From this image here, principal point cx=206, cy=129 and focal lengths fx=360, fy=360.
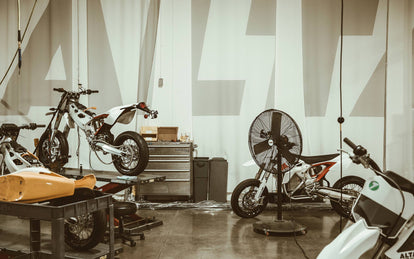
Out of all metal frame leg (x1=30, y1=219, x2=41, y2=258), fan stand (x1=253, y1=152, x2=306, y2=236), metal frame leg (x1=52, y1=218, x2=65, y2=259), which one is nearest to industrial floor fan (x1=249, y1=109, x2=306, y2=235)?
fan stand (x1=253, y1=152, x2=306, y2=236)

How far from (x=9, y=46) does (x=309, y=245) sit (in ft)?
16.0

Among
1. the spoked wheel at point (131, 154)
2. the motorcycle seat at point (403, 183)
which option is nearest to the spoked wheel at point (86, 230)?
the spoked wheel at point (131, 154)

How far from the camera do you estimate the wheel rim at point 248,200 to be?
13.2 feet

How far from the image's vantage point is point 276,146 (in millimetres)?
3424

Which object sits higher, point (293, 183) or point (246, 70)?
point (246, 70)

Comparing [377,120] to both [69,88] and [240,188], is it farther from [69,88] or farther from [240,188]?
→ [69,88]

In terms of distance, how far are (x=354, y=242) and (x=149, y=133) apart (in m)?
3.55

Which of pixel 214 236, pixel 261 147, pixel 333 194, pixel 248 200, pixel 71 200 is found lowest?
pixel 214 236

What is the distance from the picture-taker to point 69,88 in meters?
5.14

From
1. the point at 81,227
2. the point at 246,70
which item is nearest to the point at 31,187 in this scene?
the point at 81,227

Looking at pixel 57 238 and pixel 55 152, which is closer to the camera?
pixel 57 238

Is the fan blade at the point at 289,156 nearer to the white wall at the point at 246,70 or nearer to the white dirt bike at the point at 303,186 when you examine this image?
the white dirt bike at the point at 303,186

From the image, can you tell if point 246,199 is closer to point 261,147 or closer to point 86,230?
point 261,147

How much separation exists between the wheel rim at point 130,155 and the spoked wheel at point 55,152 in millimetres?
871
